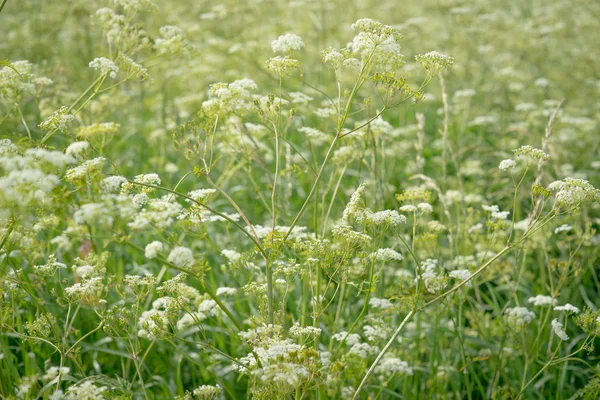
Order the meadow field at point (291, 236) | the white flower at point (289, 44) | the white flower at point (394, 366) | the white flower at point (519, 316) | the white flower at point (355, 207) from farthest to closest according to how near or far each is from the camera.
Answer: the white flower at point (519, 316) → the white flower at point (394, 366) → the white flower at point (289, 44) → the white flower at point (355, 207) → the meadow field at point (291, 236)

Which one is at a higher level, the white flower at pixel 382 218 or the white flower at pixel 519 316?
the white flower at pixel 382 218

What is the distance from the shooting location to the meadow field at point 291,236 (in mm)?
2742

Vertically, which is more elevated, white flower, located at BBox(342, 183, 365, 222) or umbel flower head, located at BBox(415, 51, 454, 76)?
umbel flower head, located at BBox(415, 51, 454, 76)

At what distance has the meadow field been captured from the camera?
2742mm

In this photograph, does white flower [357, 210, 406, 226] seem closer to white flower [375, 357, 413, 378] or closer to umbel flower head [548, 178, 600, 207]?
umbel flower head [548, 178, 600, 207]

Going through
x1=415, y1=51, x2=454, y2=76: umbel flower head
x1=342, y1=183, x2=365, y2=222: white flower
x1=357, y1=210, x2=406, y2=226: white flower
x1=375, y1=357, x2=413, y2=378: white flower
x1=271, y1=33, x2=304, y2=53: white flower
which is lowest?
x1=375, y1=357, x2=413, y2=378: white flower

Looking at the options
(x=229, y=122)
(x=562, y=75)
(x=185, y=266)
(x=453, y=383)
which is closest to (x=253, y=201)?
(x=229, y=122)

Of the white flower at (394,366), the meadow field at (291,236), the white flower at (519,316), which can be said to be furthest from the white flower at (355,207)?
the white flower at (519,316)

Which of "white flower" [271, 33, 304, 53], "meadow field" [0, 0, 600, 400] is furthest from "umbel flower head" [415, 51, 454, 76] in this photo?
"white flower" [271, 33, 304, 53]

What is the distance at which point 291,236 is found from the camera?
3438mm

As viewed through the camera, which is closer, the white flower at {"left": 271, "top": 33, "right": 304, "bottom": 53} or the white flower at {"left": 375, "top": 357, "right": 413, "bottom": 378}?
the white flower at {"left": 271, "top": 33, "right": 304, "bottom": 53}

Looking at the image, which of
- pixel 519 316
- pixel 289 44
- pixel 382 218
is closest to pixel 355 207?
pixel 382 218

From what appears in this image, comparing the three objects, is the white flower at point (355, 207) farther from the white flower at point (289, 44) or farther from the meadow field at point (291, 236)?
the white flower at point (289, 44)

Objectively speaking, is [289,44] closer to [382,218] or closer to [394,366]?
[382,218]
